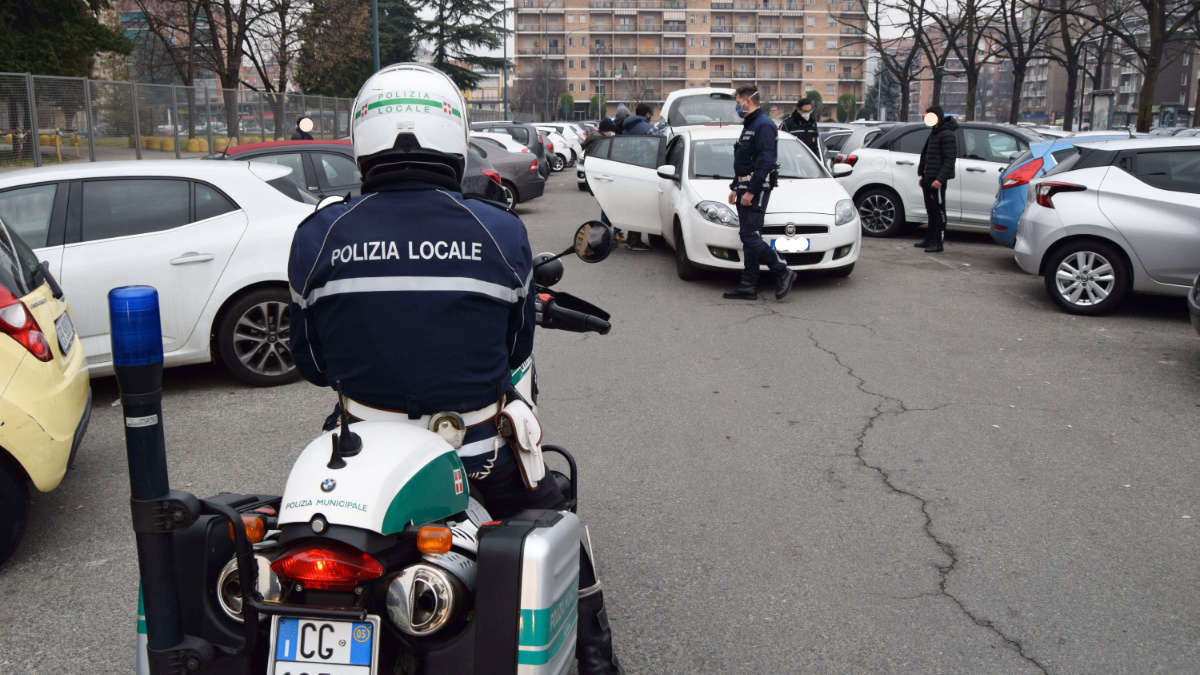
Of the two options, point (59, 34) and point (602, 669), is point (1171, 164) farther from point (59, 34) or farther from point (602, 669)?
point (59, 34)

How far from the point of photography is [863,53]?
409 feet

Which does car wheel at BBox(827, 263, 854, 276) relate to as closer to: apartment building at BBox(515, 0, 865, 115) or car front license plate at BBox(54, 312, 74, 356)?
car front license plate at BBox(54, 312, 74, 356)

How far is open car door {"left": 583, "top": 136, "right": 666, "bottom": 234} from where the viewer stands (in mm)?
12969

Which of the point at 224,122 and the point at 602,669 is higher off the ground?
the point at 224,122

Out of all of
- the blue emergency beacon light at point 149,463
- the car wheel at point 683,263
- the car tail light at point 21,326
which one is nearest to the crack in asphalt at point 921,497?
the blue emergency beacon light at point 149,463

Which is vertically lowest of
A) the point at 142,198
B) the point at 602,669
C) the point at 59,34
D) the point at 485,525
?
the point at 602,669

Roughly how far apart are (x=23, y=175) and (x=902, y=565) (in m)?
5.69

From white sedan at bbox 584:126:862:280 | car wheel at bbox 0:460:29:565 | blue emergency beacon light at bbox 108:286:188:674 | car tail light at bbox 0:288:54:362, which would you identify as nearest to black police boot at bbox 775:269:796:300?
white sedan at bbox 584:126:862:280

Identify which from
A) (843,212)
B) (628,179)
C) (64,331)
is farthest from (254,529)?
(628,179)

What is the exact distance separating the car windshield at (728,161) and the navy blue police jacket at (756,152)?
55.3 inches

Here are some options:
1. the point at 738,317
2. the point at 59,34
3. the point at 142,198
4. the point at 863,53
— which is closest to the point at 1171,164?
the point at 738,317

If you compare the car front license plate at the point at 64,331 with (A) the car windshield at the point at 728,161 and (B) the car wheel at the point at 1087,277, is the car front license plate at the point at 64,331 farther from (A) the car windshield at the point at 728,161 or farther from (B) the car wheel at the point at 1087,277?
(B) the car wheel at the point at 1087,277

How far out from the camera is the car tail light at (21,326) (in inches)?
164

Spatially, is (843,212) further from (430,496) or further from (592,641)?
(430,496)
